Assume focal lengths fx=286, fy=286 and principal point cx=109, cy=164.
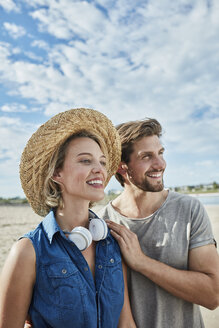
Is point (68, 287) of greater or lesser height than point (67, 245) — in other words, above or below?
below

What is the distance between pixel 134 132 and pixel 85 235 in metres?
1.45

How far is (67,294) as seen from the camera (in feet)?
6.80

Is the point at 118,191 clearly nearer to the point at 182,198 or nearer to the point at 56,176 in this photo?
the point at 182,198

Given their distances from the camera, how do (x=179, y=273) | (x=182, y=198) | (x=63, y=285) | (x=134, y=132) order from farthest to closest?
1. (x=134, y=132)
2. (x=182, y=198)
3. (x=179, y=273)
4. (x=63, y=285)

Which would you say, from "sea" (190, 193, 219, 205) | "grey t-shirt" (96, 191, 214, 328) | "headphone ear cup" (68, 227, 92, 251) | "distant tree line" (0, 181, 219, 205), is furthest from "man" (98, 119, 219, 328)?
"sea" (190, 193, 219, 205)

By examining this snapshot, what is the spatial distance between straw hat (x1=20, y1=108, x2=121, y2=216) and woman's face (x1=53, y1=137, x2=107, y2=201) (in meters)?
0.15

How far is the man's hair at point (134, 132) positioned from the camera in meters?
3.26

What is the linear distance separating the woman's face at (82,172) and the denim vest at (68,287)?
1.01 feet

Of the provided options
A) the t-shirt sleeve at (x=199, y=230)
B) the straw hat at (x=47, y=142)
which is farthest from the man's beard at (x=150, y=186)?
the straw hat at (x=47, y=142)

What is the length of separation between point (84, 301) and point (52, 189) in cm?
102

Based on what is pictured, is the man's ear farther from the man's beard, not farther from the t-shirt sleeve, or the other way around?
the t-shirt sleeve

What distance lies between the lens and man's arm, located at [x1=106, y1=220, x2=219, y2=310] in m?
2.62

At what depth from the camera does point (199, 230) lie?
9.36 feet

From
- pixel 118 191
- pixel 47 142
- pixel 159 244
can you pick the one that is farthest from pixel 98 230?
pixel 118 191
